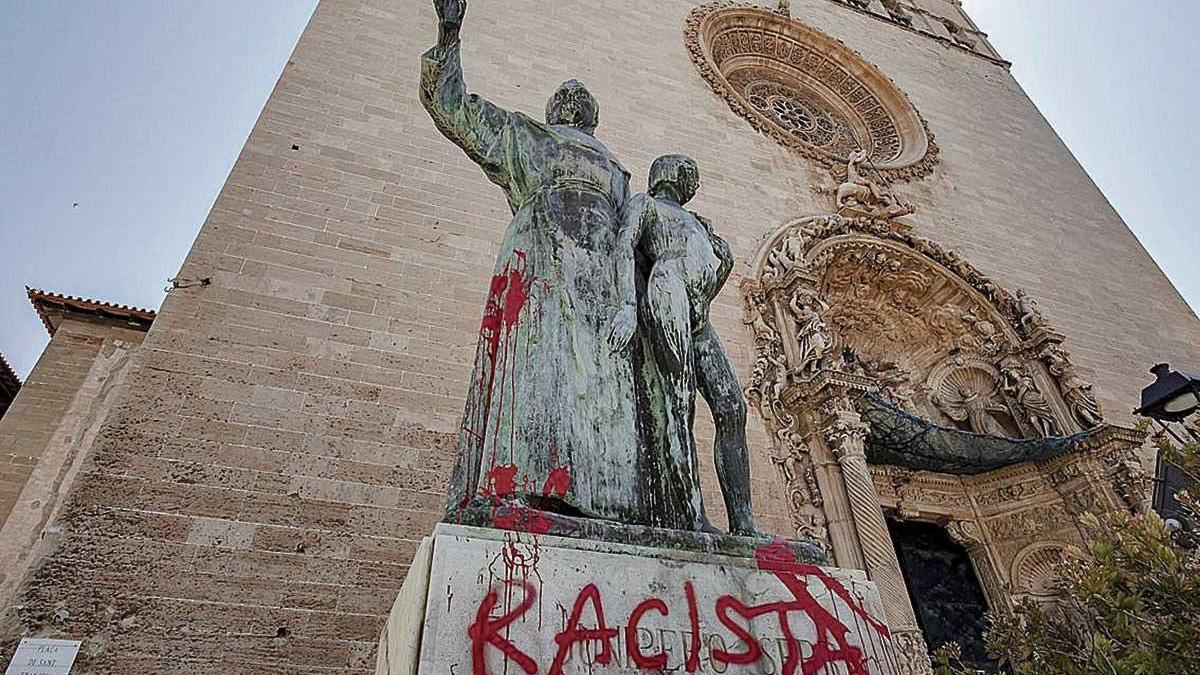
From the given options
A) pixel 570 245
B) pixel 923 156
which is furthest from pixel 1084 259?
pixel 570 245

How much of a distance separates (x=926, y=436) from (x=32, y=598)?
220 inches

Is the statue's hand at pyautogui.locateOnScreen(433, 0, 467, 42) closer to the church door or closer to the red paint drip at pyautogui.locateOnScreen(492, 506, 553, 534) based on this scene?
the red paint drip at pyautogui.locateOnScreen(492, 506, 553, 534)

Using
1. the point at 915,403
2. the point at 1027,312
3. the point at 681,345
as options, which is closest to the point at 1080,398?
the point at 1027,312

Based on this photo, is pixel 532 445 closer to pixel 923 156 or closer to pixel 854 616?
pixel 854 616

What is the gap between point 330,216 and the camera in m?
4.58

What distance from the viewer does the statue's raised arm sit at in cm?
228

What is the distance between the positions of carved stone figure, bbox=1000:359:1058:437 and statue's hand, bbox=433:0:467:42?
606cm

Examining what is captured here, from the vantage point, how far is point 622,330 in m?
1.89

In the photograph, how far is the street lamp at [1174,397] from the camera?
390cm

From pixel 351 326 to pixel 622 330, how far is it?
8.89 feet

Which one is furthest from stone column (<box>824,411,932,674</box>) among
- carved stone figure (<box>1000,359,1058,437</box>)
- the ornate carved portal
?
carved stone figure (<box>1000,359,1058,437</box>)

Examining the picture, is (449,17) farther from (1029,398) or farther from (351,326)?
(1029,398)

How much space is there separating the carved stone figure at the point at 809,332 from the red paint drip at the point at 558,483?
12.7 ft

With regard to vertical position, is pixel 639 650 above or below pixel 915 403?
below
